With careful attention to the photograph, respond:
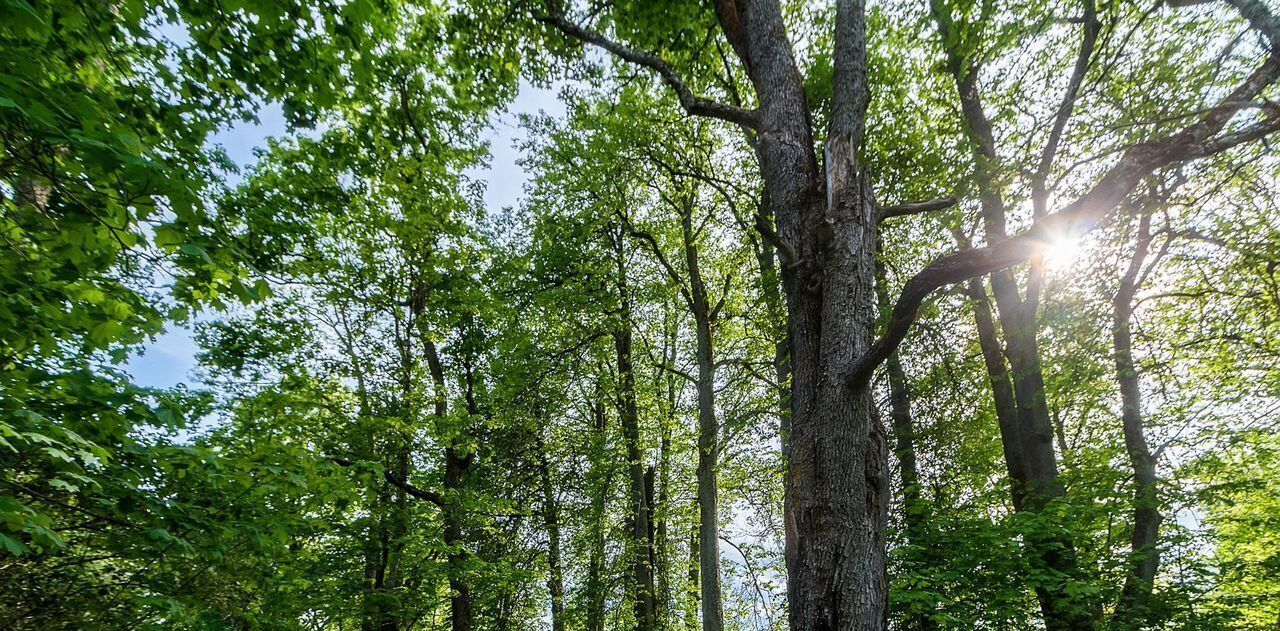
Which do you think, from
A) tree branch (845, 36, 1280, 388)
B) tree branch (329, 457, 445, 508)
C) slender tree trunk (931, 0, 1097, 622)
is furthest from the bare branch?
tree branch (329, 457, 445, 508)

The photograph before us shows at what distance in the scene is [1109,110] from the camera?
7.48 meters

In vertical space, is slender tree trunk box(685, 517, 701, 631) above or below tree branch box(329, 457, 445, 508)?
below

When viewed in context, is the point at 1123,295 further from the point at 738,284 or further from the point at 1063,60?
the point at 738,284

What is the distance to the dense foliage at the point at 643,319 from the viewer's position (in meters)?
3.11

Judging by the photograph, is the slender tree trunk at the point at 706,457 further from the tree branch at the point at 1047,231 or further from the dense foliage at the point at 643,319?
the tree branch at the point at 1047,231

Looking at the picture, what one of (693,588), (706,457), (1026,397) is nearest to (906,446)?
(1026,397)

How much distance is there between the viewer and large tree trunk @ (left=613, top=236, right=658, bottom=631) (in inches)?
460

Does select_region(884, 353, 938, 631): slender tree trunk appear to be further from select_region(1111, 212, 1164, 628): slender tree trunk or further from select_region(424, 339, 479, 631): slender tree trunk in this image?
select_region(424, 339, 479, 631): slender tree trunk

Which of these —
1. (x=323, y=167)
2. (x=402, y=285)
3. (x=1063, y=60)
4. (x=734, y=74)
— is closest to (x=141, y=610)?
(x=323, y=167)

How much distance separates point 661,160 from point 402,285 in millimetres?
5856

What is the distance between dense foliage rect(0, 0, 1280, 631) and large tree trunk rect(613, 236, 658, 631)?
0.31 feet

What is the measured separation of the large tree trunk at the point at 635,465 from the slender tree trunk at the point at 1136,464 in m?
8.00

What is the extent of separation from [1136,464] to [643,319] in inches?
367

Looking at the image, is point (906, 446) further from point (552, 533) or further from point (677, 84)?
point (552, 533)
